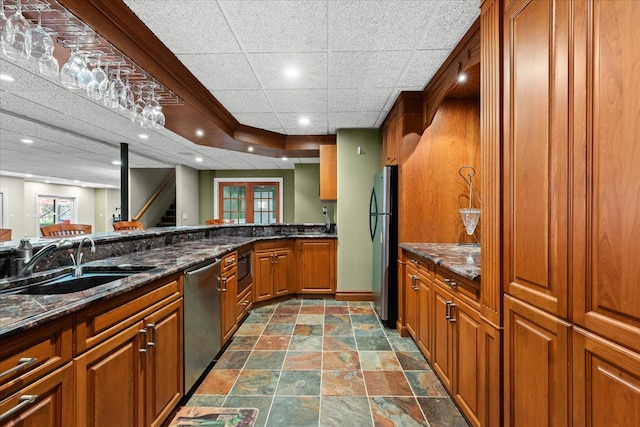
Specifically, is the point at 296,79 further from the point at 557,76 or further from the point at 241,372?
the point at 241,372

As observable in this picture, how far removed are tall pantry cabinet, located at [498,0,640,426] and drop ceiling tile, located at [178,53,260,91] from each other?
5.94 feet

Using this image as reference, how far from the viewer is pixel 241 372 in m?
2.31

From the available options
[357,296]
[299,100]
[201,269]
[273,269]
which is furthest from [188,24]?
[357,296]

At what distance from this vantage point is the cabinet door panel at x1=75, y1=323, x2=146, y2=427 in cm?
110

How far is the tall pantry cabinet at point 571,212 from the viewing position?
80 cm

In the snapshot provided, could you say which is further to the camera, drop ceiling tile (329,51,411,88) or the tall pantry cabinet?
drop ceiling tile (329,51,411,88)

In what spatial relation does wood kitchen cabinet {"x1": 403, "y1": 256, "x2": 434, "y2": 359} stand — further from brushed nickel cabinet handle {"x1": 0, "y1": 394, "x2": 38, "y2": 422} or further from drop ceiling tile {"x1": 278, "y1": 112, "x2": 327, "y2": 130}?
brushed nickel cabinet handle {"x1": 0, "y1": 394, "x2": 38, "y2": 422}

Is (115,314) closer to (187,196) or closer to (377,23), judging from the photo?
(377,23)

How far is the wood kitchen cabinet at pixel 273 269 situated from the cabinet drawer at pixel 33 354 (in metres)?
2.75

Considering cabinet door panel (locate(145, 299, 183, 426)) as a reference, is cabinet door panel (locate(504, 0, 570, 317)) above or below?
above

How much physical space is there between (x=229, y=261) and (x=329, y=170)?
7.33 feet

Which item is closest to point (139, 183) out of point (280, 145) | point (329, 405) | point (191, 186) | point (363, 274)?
point (191, 186)

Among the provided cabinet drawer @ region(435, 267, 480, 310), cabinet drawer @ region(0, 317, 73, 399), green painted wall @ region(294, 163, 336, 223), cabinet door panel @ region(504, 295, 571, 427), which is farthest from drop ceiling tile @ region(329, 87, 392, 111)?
green painted wall @ region(294, 163, 336, 223)

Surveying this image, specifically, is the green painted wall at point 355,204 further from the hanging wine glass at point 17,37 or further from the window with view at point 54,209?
the window with view at point 54,209
